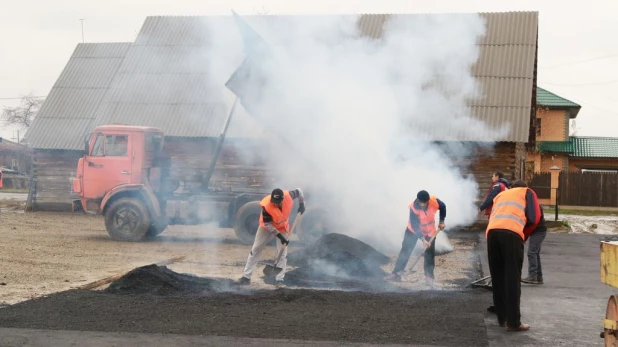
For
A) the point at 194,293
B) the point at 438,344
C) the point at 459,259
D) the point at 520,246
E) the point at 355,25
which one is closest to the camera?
the point at 438,344

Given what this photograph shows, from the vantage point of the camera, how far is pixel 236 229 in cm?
1789

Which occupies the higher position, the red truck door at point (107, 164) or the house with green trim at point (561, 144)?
the house with green trim at point (561, 144)

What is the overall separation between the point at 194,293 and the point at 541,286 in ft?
18.2

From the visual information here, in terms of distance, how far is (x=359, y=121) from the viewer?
18.0 metres

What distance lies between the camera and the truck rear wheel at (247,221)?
1778cm

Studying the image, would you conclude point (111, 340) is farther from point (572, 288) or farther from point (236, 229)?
point (236, 229)

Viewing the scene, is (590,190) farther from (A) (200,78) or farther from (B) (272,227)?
(B) (272,227)

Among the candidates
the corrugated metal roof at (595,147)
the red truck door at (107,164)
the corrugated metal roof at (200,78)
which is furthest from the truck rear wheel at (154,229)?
the corrugated metal roof at (595,147)

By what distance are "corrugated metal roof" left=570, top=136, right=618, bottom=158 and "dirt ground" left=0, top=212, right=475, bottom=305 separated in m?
29.8

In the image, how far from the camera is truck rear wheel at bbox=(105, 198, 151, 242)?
1809cm

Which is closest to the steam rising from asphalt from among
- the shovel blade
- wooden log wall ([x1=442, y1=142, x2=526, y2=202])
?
wooden log wall ([x1=442, y1=142, x2=526, y2=202])

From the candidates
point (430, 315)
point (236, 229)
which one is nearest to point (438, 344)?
point (430, 315)

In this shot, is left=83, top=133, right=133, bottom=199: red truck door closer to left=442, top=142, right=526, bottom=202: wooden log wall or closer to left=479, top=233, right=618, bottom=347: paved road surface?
left=479, top=233, right=618, bottom=347: paved road surface

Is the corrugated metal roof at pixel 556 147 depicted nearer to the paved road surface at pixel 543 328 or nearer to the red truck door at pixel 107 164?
the red truck door at pixel 107 164
